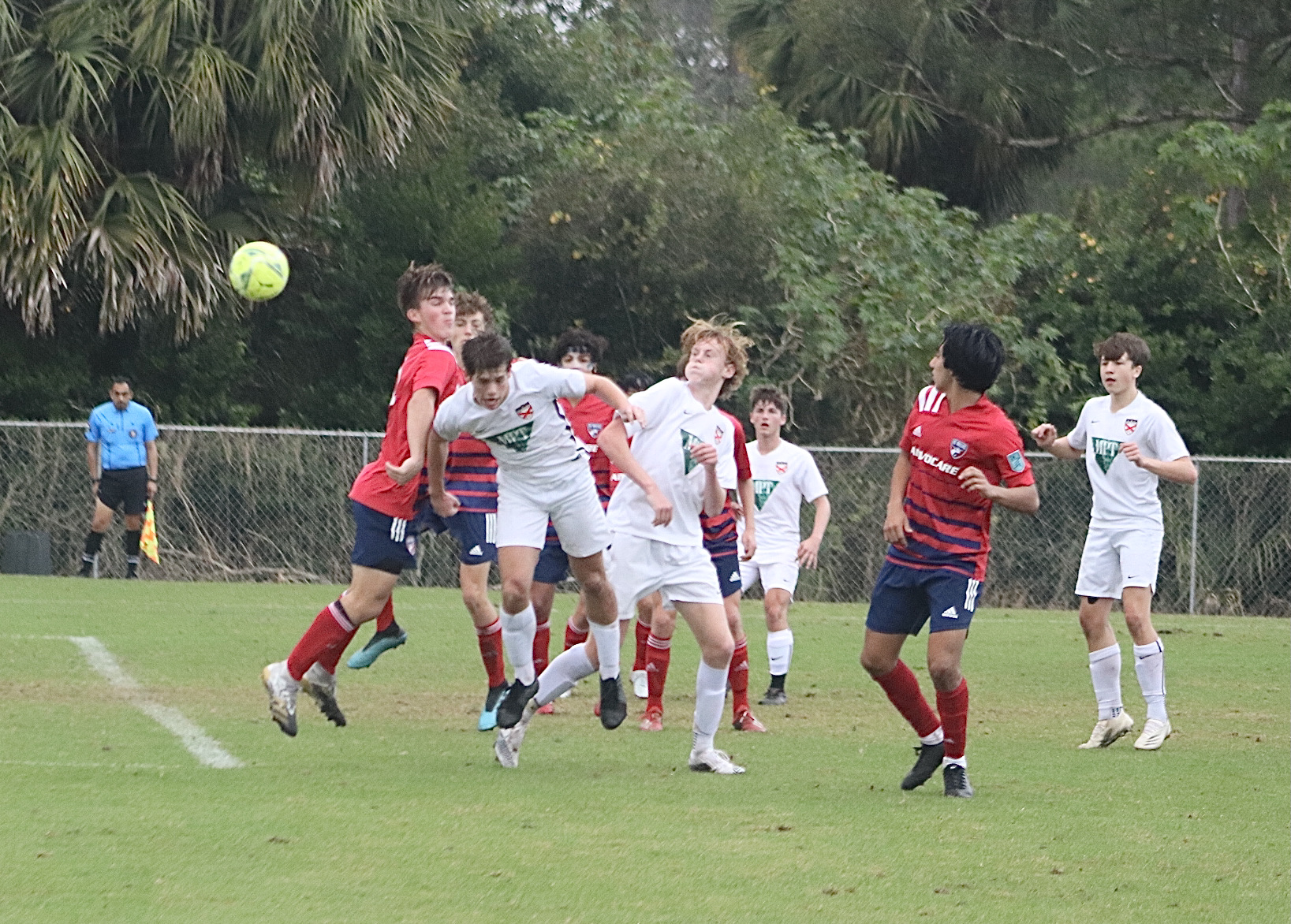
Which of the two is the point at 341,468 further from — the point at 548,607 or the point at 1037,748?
the point at 1037,748

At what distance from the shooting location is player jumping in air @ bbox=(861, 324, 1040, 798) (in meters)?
7.21

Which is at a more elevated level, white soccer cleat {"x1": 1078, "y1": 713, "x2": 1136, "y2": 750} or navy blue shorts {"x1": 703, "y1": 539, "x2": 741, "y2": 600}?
navy blue shorts {"x1": 703, "y1": 539, "x2": 741, "y2": 600}

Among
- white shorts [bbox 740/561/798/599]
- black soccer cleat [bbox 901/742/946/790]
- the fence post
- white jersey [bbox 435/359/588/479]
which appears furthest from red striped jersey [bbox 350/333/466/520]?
the fence post

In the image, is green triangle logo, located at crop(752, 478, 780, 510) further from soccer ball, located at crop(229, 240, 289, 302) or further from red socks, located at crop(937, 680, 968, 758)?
red socks, located at crop(937, 680, 968, 758)

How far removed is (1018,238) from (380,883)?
2117 cm

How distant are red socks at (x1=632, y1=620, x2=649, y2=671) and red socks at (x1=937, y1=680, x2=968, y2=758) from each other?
3.01 meters

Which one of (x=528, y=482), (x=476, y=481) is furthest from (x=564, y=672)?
(x=476, y=481)

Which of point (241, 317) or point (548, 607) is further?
point (241, 317)

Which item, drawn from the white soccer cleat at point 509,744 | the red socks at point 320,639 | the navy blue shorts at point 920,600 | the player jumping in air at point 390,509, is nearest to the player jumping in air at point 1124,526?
the navy blue shorts at point 920,600

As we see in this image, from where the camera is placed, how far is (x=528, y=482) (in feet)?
25.7

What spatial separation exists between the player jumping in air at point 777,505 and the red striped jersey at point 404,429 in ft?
10.7

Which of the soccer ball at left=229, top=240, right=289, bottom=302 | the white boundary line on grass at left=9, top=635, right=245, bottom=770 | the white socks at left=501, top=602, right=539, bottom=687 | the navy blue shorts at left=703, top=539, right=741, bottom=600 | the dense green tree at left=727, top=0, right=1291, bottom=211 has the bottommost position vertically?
the white boundary line on grass at left=9, top=635, right=245, bottom=770

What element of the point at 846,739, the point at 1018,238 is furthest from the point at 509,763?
the point at 1018,238

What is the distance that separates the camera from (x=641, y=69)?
1196 inches
